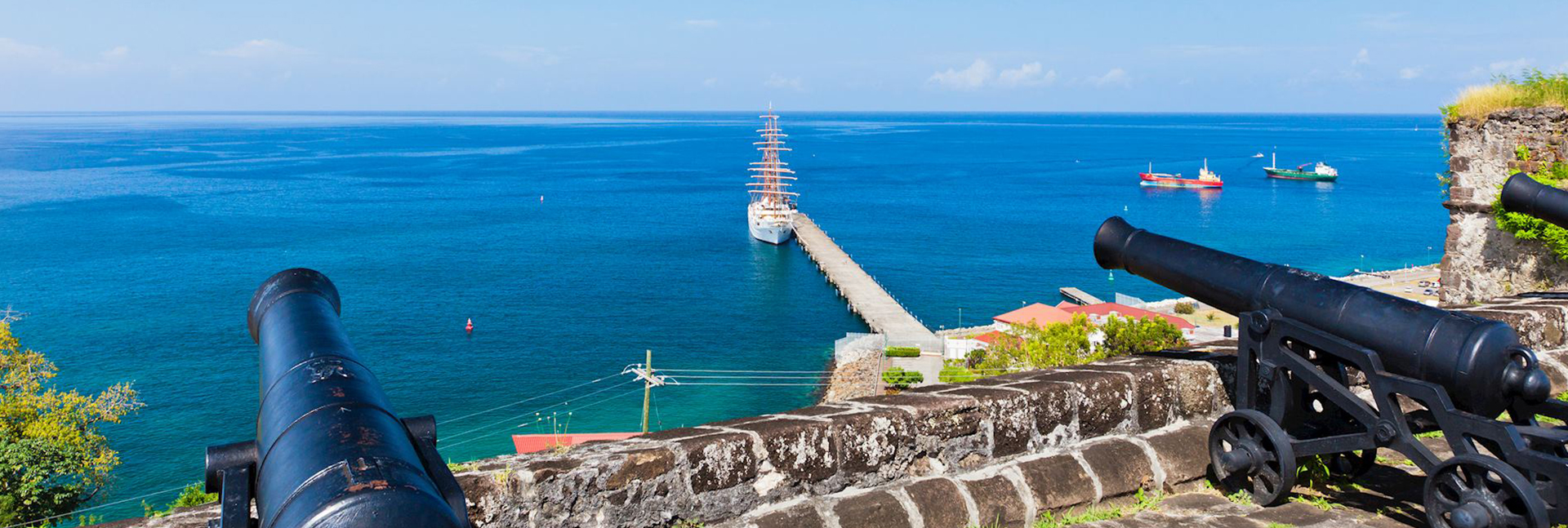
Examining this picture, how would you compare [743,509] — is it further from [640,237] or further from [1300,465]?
[640,237]

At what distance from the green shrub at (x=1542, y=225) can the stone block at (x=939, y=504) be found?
12.8 m

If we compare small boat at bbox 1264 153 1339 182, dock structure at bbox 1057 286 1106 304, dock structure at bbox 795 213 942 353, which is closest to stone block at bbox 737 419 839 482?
dock structure at bbox 795 213 942 353

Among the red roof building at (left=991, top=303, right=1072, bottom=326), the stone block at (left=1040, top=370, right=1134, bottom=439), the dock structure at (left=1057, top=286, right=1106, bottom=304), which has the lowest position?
the dock structure at (left=1057, top=286, right=1106, bottom=304)

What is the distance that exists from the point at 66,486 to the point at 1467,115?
29.7m

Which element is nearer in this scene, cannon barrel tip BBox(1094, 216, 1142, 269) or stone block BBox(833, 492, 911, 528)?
stone block BBox(833, 492, 911, 528)

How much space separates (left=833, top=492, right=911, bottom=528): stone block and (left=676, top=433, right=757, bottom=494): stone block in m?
0.35

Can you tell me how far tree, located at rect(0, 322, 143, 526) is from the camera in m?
24.5

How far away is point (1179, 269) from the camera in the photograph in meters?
5.11

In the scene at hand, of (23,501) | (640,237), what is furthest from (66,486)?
(640,237)

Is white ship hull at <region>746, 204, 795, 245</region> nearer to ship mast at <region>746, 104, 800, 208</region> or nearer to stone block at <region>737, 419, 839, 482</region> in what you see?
ship mast at <region>746, 104, 800, 208</region>

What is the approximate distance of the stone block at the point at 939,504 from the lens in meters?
4.04

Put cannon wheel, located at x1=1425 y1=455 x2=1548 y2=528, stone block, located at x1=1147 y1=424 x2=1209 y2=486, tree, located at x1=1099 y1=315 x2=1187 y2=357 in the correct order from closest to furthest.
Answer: cannon wheel, located at x1=1425 y1=455 x2=1548 y2=528, stone block, located at x1=1147 y1=424 x2=1209 y2=486, tree, located at x1=1099 y1=315 x2=1187 y2=357

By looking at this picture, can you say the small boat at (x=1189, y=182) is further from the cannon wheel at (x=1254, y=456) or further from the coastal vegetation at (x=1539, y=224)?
the cannon wheel at (x=1254, y=456)

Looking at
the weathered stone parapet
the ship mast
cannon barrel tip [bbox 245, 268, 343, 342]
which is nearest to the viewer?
cannon barrel tip [bbox 245, 268, 343, 342]
